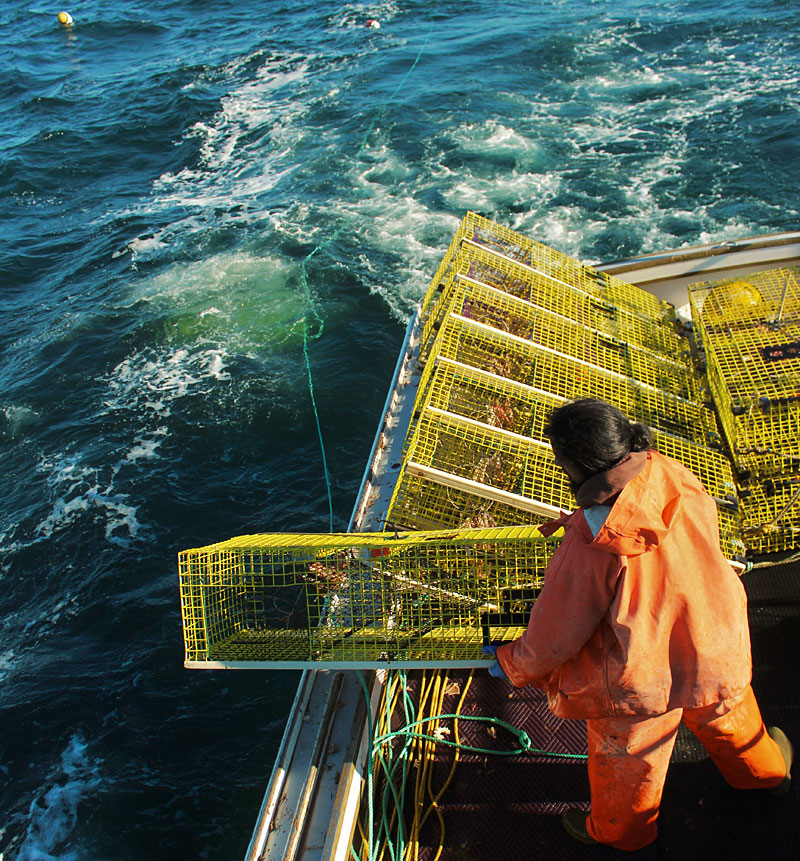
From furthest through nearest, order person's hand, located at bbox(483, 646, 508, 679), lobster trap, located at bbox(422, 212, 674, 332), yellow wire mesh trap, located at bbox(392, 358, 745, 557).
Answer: lobster trap, located at bbox(422, 212, 674, 332) < yellow wire mesh trap, located at bbox(392, 358, 745, 557) < person's hand, located at bbox(483, 646, 508, 679)

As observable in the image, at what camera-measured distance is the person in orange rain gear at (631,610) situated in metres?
2.18

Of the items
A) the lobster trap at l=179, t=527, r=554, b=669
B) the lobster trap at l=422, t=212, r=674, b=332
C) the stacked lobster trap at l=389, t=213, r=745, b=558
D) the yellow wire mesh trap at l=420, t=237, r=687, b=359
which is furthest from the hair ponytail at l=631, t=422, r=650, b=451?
the lobster trap at l=422, t=212, r=674, b=332

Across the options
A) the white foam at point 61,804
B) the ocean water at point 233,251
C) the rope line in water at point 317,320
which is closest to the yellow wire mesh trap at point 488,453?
the rope line in water at point 317,320

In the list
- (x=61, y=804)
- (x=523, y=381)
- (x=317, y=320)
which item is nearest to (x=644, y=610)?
(x=523, y=381)

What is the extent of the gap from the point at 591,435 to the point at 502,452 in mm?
1845

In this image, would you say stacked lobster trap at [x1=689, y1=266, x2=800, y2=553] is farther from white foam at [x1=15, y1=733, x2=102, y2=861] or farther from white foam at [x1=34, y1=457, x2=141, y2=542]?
white foam at [x1=34, y1=457, x2=141, y2=542]

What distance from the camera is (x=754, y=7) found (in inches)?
722

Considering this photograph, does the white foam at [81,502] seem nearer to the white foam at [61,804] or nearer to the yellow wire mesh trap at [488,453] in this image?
the white foam at [61,804]

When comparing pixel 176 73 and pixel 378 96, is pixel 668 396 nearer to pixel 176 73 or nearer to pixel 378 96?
pixel 378 96

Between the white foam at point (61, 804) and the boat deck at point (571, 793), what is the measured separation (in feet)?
11.2

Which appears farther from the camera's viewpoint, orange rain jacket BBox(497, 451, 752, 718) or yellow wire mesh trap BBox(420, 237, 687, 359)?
yellow wire mesh trap BBox(420, 237, 687, 359)

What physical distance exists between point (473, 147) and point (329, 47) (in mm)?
8827

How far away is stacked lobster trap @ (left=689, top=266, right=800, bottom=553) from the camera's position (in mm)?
4109

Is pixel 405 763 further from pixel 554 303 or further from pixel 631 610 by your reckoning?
pixel 554 303
